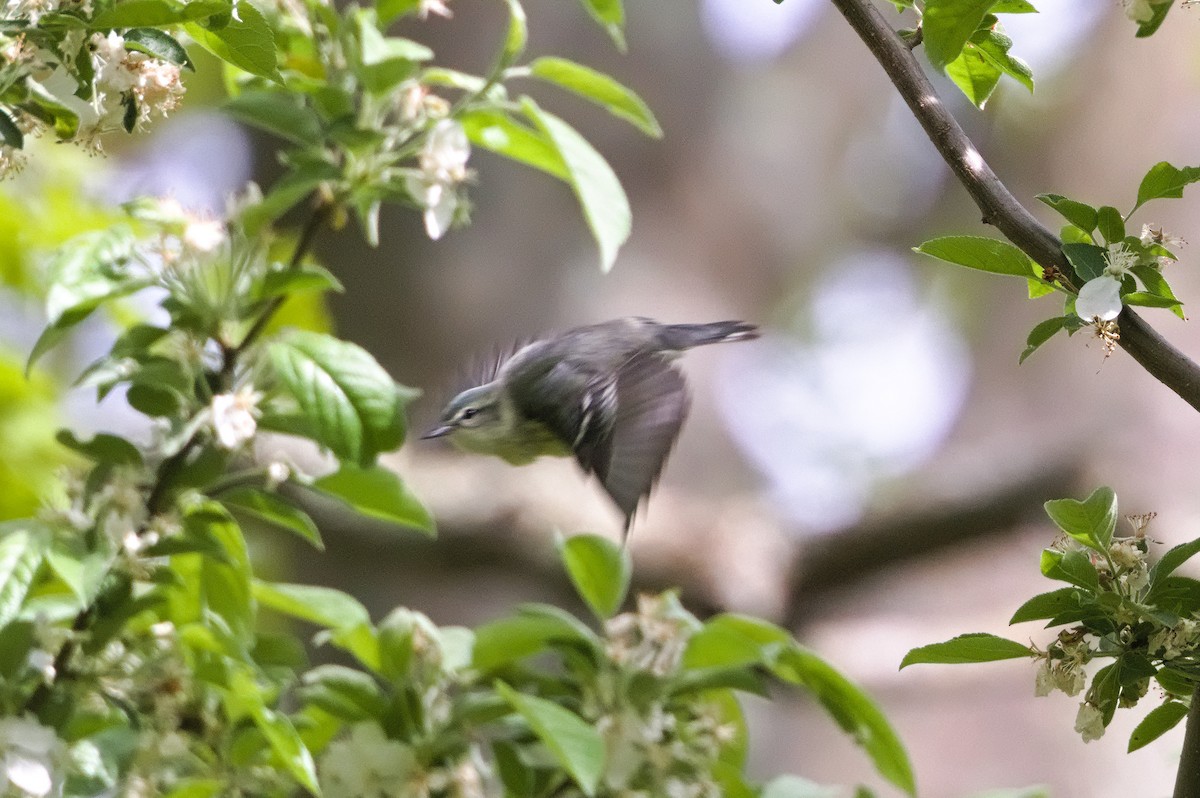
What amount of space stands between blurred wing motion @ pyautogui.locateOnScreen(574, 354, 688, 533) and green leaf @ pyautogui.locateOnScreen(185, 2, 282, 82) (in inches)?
15.0

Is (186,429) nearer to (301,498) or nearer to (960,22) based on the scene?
(960,22)

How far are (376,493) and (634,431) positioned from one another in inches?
8.1

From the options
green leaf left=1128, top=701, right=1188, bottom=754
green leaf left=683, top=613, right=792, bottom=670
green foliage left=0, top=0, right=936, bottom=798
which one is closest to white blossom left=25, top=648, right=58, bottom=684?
green foliage left=0, top=0, right=936, bottom=798

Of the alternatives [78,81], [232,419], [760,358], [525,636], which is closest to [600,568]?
[525,636]

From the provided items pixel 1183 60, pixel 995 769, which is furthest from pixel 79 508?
pixel 1183 60

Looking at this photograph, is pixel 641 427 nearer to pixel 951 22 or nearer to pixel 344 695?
pixel 344 695

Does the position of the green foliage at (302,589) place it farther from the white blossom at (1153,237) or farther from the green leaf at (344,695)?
the white blossom at (1153,237)

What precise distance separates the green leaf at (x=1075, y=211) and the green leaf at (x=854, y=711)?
0.42 metres

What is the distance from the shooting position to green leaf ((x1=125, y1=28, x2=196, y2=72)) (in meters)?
0.61

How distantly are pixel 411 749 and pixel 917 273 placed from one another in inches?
156

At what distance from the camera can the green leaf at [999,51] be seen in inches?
24.5

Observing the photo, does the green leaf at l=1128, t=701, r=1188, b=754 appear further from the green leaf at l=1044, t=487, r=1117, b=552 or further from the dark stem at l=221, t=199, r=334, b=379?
the dark stem at l=221, t=199, r=334, b=379

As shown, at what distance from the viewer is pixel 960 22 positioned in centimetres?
54

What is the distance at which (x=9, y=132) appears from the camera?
61 cm
